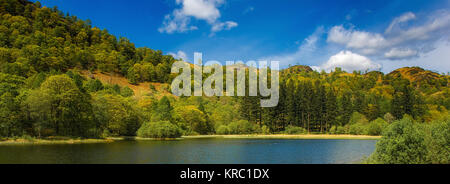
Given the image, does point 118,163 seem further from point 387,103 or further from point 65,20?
point 65,20

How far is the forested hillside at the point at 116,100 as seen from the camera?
2258 inches

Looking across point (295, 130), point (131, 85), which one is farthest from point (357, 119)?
point (131, 85)

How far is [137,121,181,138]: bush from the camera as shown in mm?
71688

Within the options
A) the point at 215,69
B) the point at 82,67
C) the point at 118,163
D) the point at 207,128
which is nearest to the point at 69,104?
the point at 118,163

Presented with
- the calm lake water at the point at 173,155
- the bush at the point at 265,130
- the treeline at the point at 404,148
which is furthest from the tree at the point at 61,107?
the bush at the point at 265,130

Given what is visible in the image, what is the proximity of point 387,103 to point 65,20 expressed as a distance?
590 feet

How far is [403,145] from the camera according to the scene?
23.1 m

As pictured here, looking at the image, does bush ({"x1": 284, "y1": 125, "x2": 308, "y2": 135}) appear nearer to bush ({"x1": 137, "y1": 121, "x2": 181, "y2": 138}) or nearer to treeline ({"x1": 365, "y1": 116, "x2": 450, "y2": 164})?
bush ({"x1": 137, "y1": 121, "x2": 181, "y2": 138})

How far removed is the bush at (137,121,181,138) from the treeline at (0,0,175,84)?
5564 cm

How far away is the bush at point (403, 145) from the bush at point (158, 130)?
55.3 m

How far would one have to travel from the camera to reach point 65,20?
183 m

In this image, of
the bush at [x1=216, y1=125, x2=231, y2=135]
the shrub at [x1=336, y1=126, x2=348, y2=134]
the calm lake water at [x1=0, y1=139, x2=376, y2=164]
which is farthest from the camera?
the bush at [x1=216, y1=125, x2=231, y2=135]

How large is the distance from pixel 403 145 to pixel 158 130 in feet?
187

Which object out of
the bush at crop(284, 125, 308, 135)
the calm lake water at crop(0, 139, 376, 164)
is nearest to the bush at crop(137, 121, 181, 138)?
the calm lake water at crop(0, 139, 376, 164)
